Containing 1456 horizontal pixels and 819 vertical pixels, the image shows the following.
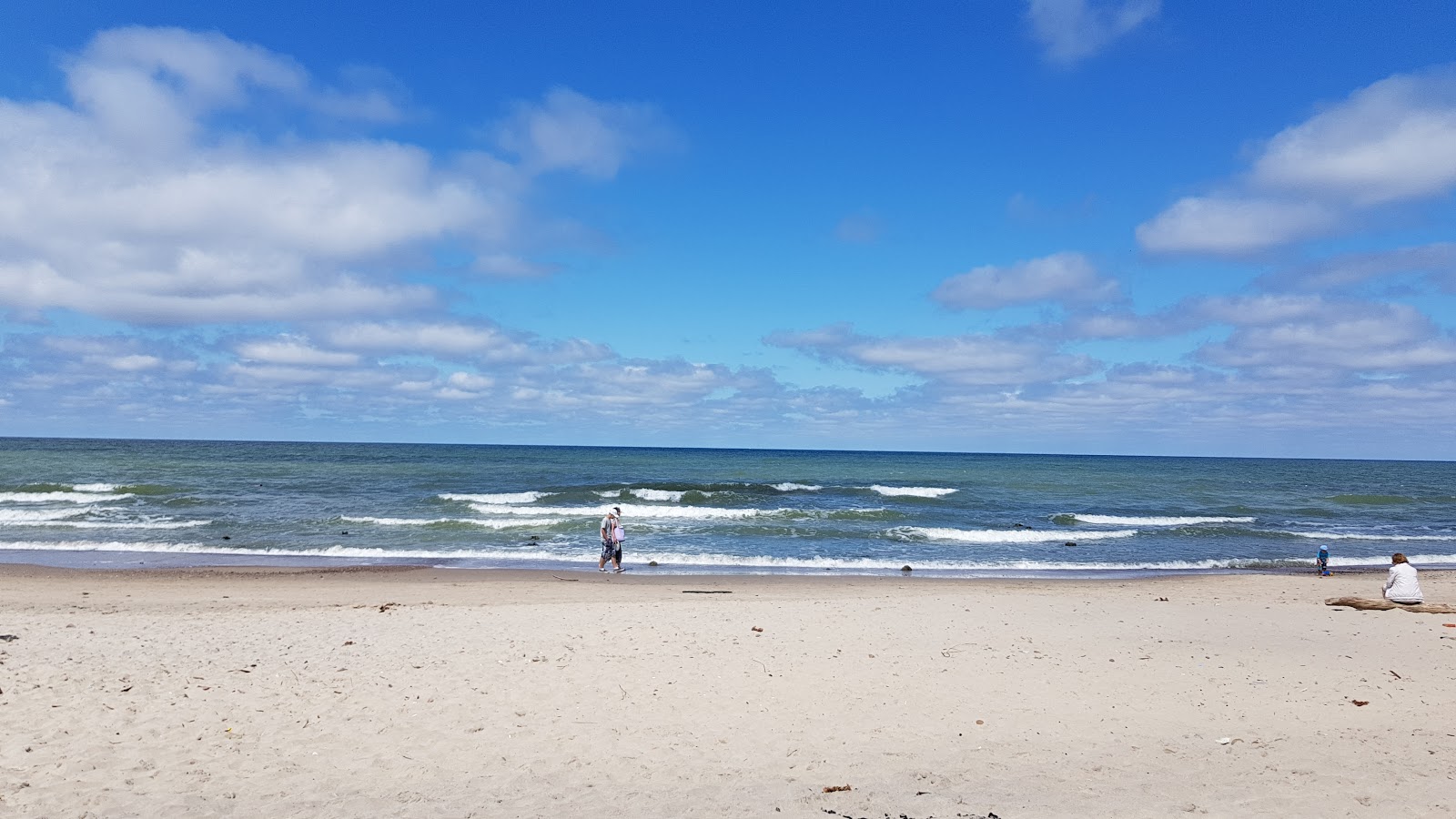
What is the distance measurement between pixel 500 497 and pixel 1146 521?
28941mm

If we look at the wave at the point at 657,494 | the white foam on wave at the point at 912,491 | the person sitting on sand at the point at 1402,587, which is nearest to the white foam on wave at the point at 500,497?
the wave at the point at 657,494

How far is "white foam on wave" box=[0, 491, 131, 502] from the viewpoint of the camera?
3447 centimetres

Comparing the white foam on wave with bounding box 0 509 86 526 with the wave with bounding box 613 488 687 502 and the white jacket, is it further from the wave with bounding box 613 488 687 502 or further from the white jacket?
the white jacket

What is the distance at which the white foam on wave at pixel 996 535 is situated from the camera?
27.4 metres

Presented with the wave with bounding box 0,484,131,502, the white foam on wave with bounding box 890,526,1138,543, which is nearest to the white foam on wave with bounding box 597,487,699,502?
the white foam on wave with bounding box 890,526,1138,543

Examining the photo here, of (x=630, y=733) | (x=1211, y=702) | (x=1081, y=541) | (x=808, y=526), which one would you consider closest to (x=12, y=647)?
(x=630, y=733)

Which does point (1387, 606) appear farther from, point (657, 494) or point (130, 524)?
point (657, 494)

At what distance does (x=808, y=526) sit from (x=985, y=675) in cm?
2033

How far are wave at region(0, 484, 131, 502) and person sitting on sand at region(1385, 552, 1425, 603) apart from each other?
138 ft

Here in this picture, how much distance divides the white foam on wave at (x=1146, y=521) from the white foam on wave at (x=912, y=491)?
10.6 m

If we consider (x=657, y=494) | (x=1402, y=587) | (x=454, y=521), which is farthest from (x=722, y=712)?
(x=657, y=494)

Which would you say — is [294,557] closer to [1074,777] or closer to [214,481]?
[1074,777]

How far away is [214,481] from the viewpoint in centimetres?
4459

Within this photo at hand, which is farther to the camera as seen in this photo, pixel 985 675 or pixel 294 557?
pixel 294 557
